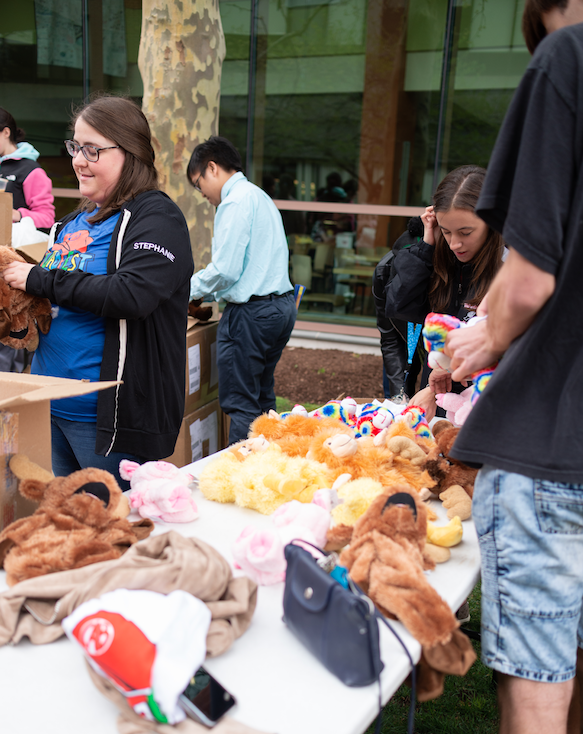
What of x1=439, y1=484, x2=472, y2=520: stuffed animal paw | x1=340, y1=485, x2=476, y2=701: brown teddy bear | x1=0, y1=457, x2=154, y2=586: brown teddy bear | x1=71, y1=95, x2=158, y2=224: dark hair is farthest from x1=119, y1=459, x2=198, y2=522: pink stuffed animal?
x1=71, y1=95, x2=158, y2=224: dark hair

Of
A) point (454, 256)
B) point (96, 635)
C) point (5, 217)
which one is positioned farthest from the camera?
point (454, 256)

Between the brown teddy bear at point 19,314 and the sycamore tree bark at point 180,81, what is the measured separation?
2.67 metres

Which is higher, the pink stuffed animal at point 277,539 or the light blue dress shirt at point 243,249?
the light blue dress shirt at point 243,249

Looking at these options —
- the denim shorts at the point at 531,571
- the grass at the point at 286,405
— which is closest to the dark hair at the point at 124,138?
the denim shorts at the point at 531,571

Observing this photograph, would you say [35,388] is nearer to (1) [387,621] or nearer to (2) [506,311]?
(1) [387,621]

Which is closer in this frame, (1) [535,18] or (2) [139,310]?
(1) [535,18]

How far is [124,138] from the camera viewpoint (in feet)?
6.40

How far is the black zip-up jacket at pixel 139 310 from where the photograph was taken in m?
1.81

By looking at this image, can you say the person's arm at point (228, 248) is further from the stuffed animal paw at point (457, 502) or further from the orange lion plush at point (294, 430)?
the stuffed animal paw at point (457, 502)

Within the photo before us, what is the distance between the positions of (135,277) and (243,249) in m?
1.59

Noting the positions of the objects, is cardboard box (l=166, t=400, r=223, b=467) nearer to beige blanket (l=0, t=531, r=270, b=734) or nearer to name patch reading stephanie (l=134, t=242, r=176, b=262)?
name patch reading stephanie (l=134, t=242, r=176, b=262)

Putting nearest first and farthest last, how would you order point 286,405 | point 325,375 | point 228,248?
point 228,248, point 286,405, point 325,375

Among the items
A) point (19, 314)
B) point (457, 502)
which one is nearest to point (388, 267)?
point (457, 502)

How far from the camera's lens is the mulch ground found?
5.91m
